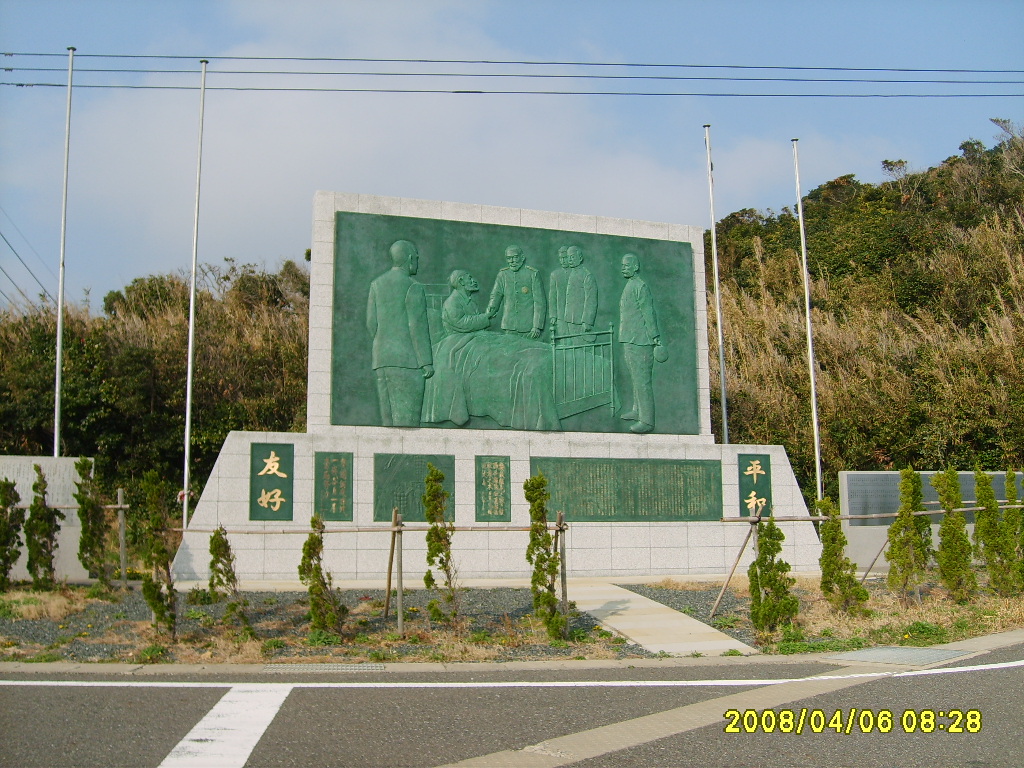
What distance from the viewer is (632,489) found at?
1450 cm

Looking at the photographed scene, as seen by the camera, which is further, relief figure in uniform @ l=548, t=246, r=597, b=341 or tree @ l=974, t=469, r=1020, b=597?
relief figure in uniform @ l=548, t=246, r=597, b=341

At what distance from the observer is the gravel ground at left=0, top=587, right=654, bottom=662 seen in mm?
8422

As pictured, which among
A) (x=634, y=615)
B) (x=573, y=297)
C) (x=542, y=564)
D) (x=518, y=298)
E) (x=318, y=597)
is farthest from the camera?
(x=573, y=297)

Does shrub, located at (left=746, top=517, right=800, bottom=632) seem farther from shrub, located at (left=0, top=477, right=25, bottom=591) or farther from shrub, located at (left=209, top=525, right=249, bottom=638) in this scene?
shrub, located at (left=0, top=477, right=25, bottom=591)

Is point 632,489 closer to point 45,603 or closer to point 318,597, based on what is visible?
point 318,597

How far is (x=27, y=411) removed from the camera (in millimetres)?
18203

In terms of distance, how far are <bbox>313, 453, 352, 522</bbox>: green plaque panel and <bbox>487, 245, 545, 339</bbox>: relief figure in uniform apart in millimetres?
3293

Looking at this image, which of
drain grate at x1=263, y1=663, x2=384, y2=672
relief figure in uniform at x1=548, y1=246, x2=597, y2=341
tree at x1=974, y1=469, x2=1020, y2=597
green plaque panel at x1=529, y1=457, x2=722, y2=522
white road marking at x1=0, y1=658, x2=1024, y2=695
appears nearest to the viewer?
white road marking at x1=0, y1=658, x2=1024, y2=695

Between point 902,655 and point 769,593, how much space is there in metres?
1.46

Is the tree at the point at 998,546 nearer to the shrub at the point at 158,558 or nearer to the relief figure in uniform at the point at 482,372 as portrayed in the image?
the relief figure in uniform at the point at 482,372

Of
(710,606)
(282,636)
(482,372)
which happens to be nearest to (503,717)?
(282,636)

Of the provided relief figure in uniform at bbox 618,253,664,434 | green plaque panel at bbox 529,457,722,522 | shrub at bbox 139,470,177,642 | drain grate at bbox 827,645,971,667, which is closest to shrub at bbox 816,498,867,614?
drain grate at bbox 827,645,971,667

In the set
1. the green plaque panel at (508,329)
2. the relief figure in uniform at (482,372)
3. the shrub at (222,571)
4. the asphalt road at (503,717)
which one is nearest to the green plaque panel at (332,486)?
the green plaque panel at (508,329)

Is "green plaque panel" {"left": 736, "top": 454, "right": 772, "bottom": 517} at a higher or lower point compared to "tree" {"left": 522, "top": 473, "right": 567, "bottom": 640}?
higher
